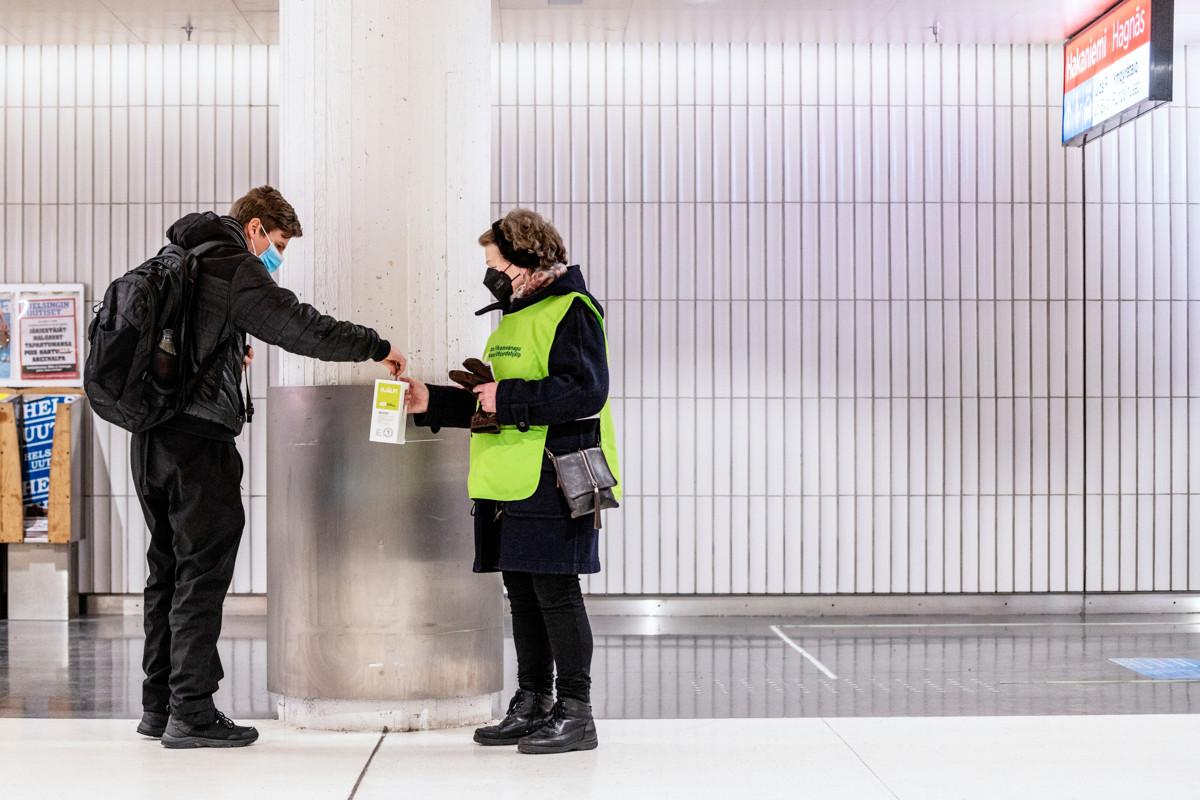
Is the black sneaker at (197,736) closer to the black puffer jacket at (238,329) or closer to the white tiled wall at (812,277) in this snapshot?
the black puffer jacket at (238,329)

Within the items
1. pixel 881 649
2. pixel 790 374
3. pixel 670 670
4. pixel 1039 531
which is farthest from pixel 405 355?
pixel 1039 531

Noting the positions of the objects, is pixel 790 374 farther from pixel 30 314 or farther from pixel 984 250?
pixel 30 314

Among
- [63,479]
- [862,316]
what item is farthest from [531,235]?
[63,479]

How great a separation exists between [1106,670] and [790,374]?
8.73 feet

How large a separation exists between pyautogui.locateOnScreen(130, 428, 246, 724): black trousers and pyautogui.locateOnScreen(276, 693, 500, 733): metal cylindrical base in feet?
1.20

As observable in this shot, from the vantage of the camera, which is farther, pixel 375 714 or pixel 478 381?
pixel 375 714

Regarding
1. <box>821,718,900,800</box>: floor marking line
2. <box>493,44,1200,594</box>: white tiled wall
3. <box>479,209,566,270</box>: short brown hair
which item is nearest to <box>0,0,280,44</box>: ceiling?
<box>493,44,1200,594</box>: white tiled wall

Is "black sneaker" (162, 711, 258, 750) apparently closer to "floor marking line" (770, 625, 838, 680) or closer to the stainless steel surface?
the stainless steel surface

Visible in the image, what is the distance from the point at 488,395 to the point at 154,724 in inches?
59.1

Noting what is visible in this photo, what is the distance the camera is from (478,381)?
12.1ft

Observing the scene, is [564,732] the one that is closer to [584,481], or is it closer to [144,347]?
[584,481]

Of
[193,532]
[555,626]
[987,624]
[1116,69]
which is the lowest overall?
[987,624]

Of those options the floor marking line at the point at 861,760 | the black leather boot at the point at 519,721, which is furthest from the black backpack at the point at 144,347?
the floor marking line at the point at 861,760

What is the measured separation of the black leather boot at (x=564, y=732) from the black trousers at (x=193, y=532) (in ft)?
3.18
